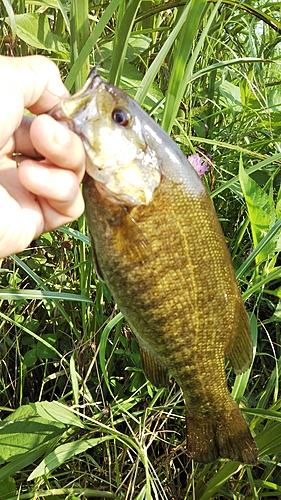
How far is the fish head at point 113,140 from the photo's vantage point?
1.16 m

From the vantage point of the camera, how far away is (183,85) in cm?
144

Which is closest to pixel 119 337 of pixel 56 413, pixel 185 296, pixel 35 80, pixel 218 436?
pixel 56 413

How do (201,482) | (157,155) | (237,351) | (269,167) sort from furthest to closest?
(269,167)
(201,482)
(237,351)
(157,155)

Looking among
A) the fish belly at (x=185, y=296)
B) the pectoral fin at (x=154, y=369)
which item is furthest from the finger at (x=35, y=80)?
the pectoral fin at (x=154, y=369)

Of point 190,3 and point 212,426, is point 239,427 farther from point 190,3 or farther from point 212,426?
point 190,3

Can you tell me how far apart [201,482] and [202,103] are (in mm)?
1691

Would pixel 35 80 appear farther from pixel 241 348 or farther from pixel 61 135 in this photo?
pixel 241 348

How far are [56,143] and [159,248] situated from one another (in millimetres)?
409

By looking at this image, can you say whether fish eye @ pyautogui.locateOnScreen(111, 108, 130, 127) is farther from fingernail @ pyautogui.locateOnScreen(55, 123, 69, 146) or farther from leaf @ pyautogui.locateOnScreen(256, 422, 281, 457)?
leaf @ pyautogui.locateOnScreen(256, 422, 281, 457)

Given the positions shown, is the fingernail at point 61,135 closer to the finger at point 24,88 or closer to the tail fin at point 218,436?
the finger at point 24,88

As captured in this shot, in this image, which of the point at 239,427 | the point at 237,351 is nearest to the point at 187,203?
the point at 237,351

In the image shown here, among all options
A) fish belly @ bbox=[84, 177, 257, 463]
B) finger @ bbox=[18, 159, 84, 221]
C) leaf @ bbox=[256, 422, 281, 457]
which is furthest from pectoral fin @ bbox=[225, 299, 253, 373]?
finger @ bbox=[18, 159, 84, 221]

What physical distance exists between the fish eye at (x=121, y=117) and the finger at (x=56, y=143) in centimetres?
13

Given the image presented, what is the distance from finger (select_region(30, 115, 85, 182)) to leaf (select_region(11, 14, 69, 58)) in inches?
32.1
